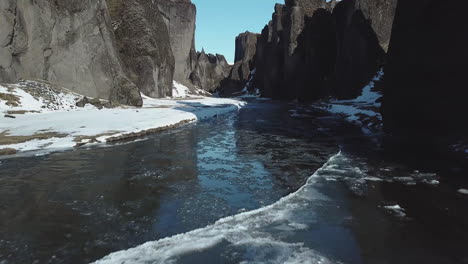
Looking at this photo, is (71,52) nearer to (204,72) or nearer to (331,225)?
(331,225)

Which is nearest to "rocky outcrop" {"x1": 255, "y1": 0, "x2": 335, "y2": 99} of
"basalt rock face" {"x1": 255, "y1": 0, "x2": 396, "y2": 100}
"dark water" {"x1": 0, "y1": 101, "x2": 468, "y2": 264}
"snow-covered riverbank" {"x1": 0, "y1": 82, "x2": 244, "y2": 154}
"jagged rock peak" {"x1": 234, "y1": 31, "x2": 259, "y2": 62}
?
"basalt rock face" {"x1": 255, "y1": 0, "x2": 396, "y2": 100}

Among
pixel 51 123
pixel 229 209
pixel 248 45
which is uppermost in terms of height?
pixel 248 45

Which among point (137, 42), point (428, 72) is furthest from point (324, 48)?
point (428, 72)

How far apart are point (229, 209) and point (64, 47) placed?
110 ft

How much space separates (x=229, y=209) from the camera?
8633mm

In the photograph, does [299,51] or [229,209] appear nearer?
[229,209]

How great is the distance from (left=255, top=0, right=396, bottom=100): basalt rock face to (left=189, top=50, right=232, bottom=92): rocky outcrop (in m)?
26.2

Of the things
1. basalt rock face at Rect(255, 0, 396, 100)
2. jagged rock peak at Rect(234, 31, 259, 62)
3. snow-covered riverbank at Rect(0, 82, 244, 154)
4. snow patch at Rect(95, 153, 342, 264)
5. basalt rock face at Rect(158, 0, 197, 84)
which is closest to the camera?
snow patch at Rect(95, 153, 342, 264)

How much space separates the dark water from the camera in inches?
247

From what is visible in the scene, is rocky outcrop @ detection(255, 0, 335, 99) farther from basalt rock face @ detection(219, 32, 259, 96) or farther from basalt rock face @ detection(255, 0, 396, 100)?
basalt rock face @ detection(219, 32, 259, 96)

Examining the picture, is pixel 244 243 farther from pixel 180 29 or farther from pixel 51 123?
pixel 180 29

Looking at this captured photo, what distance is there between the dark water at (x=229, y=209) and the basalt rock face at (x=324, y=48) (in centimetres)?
4136

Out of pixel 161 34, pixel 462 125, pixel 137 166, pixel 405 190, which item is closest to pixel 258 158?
pixel 137 166

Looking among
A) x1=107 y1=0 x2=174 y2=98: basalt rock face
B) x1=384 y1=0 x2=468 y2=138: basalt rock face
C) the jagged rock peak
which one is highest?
the jagged rock peak
